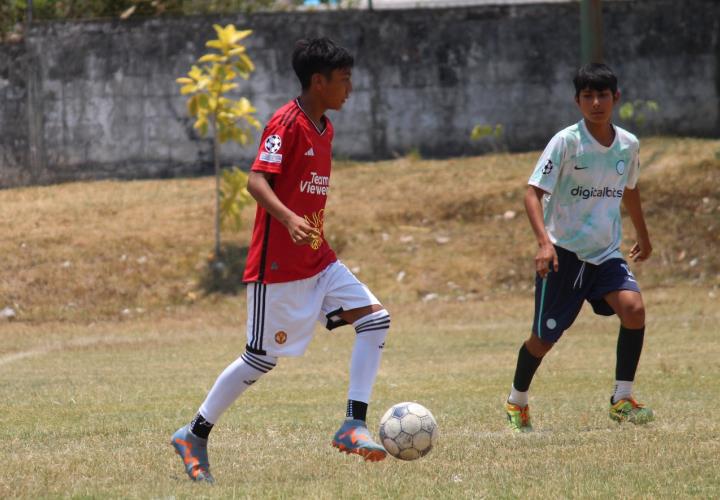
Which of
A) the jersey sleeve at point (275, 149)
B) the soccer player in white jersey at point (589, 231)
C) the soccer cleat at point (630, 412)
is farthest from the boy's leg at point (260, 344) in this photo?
the soccer cleat at point (630, 412)

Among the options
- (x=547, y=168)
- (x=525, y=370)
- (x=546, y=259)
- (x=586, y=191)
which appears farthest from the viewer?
(x=525, y=370)

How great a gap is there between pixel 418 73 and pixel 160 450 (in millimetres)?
14129

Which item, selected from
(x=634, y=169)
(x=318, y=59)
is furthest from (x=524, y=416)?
(x=318, y=59)

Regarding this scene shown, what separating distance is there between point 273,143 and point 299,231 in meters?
0.51

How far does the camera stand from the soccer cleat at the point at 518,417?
24.5ft

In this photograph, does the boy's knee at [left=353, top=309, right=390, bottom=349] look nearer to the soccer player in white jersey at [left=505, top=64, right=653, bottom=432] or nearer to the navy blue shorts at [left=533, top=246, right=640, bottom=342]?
the soccer player in white jersey at [left=505, top=64, right=653, bottom=432]

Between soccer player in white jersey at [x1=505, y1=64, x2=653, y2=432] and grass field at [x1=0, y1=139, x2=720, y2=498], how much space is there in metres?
0.31

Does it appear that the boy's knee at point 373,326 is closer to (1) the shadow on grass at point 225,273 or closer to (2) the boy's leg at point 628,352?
(2) the boy's leg at point 628,352

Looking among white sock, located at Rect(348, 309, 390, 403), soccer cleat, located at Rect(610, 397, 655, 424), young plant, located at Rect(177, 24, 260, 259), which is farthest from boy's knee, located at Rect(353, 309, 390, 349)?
young plant, located at Rect(177, 24, 260, 259)

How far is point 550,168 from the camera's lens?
7.37m

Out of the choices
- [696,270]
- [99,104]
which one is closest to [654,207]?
[696,270]

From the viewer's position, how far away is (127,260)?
17734 millimetres

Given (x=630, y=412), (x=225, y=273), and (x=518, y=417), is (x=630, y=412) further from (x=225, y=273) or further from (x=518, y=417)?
(x=225, y=273)

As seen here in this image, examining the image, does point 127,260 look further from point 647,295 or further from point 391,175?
point 647,295
